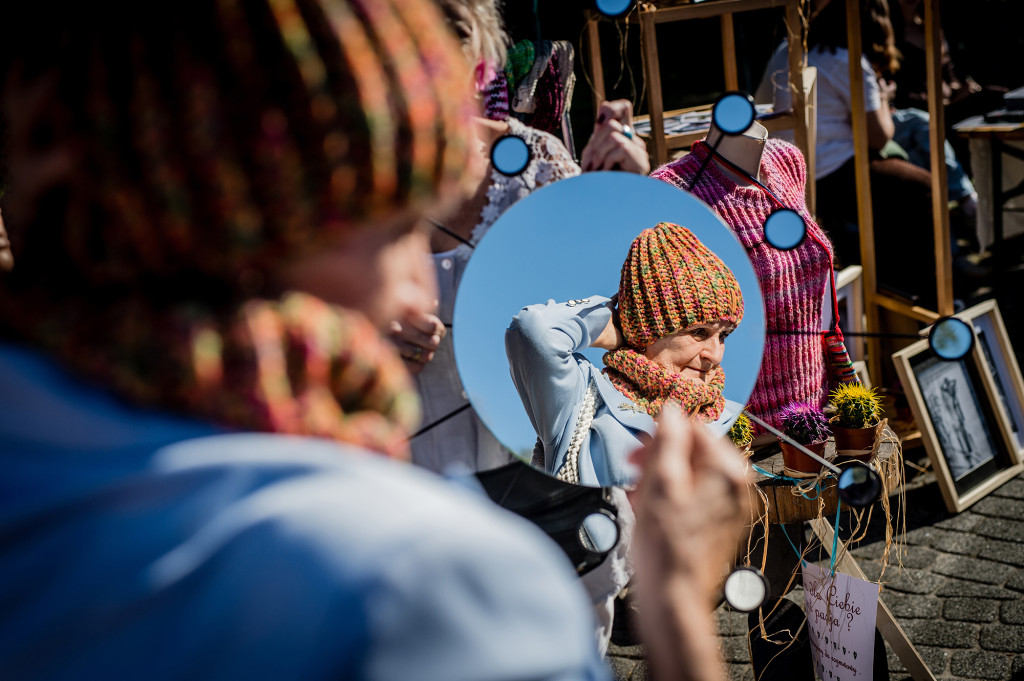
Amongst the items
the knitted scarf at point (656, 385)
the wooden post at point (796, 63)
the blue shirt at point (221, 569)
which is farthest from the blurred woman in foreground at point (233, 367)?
the wooden post at point (796, 63)

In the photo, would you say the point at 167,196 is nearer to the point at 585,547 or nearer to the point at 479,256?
the point at 479,256

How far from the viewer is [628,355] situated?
49.6 inches

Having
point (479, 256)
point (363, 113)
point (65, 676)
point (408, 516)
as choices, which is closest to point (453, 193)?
point (363, 113)

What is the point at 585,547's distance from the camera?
4.61ft

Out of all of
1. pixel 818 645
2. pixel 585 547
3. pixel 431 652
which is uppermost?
pixel 431 652

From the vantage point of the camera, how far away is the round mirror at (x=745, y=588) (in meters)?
1.36

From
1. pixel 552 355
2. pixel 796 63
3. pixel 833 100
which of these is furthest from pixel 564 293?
Answer: pixel 833 100

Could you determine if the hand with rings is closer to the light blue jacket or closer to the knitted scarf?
the light blue jacket

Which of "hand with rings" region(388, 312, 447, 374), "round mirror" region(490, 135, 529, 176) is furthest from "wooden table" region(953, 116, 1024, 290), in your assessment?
"hand with rings" region(388, 312, 447, 374)

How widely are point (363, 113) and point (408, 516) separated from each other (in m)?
0.20

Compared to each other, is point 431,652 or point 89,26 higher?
point 89,26

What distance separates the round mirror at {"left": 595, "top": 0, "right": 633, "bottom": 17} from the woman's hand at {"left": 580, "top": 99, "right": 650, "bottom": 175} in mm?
168

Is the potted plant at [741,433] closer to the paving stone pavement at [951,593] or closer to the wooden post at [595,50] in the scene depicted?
the wooden post at [595,50]

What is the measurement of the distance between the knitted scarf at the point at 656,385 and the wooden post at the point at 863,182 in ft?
4.62
